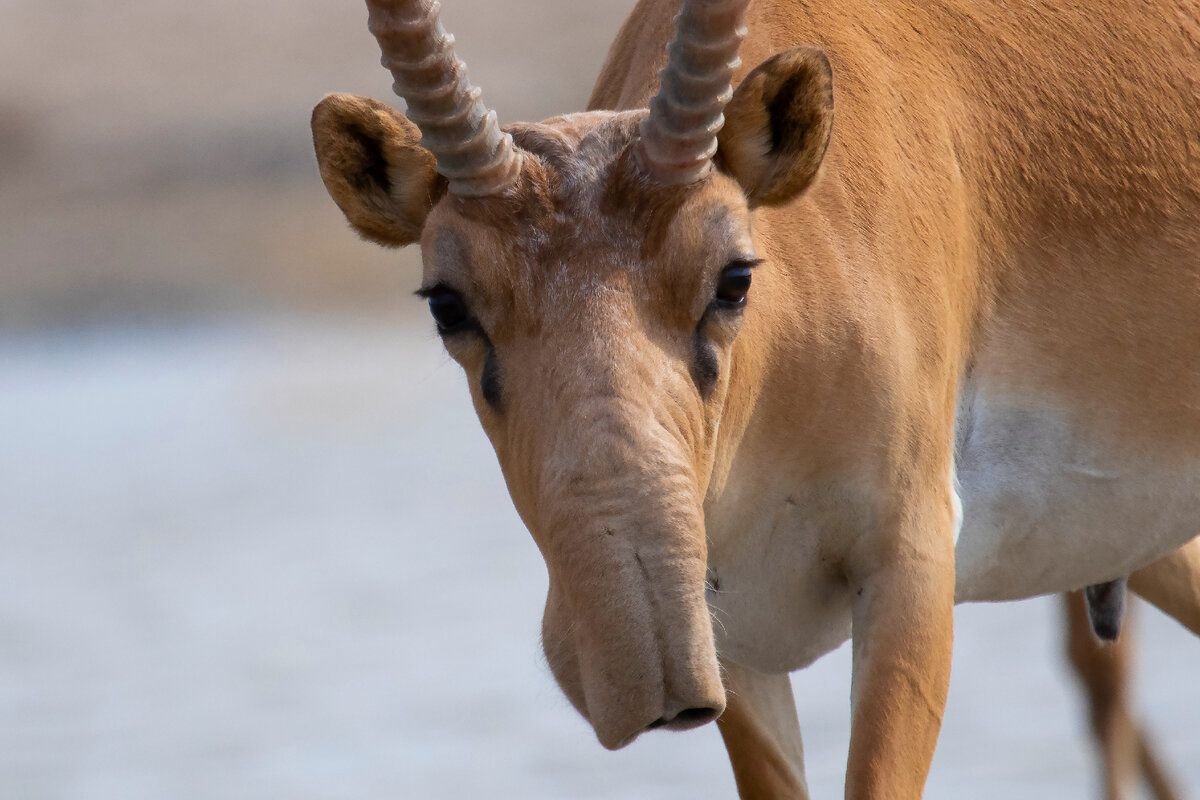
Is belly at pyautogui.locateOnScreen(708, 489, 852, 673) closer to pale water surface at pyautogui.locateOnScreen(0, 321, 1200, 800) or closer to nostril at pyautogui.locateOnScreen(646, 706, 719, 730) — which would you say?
pale water surface at pyautogui.locateOnScreen(0, 321, 1200, 800)

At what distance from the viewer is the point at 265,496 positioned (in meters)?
14.0

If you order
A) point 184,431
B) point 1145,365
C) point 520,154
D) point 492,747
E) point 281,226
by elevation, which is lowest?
A: point 492,747

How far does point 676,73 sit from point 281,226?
15.4 metres

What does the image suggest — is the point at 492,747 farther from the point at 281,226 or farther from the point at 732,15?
the point at 281,226

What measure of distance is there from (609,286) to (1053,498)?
190 centimetres

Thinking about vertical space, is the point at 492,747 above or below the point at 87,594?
below

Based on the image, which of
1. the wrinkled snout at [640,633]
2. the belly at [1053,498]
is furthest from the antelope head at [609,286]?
the belly at [1053,498]

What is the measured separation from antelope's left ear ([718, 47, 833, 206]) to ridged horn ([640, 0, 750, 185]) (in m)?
0.18

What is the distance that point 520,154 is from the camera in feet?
13.4

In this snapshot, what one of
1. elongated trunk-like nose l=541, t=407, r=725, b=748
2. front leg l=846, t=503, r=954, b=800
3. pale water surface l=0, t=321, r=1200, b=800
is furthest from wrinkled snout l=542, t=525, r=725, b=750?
pale water surface l=0, t=321, r=1200, b=800

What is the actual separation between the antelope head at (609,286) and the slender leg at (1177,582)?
288 cm

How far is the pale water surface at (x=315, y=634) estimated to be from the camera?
8.92 metres

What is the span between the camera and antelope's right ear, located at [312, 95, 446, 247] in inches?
169

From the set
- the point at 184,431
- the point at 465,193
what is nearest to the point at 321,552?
the point at 184,431
